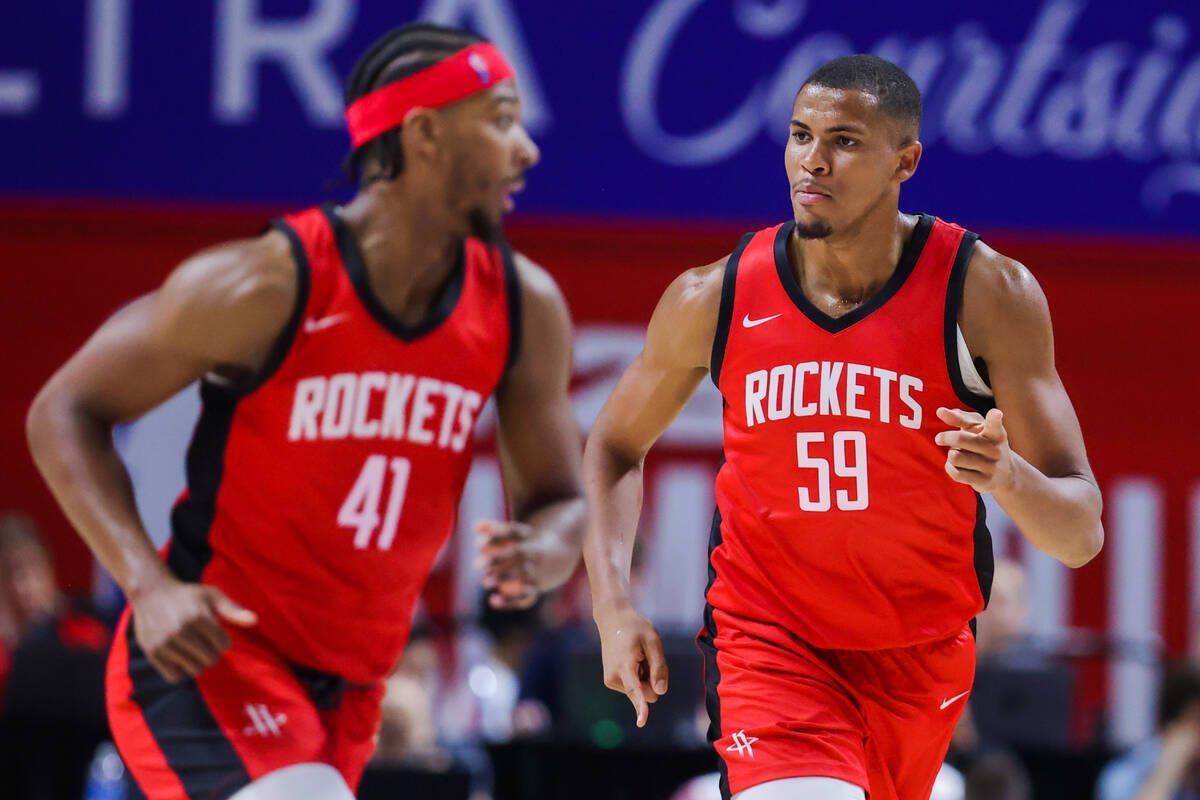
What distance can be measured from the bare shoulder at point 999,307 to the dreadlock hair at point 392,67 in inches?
53.3

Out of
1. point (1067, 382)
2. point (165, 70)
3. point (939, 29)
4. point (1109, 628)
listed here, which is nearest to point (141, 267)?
point (165, 70)

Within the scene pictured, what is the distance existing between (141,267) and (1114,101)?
5.14 metres

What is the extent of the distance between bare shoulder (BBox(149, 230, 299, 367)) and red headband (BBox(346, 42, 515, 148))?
0.46 m

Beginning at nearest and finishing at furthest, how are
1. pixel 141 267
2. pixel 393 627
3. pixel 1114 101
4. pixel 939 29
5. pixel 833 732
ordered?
pixel 833 732, pixel 393 627, pixel 939 29, pixel 1114 101, pixel 141 267

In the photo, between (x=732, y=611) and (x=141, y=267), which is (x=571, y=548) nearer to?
(x=732, y=611)

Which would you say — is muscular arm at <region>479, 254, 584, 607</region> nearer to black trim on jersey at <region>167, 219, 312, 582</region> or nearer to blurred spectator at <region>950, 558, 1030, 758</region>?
black trim on jersey at <region>167, 219, 312, 582</region>

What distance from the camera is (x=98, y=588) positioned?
8.74 m

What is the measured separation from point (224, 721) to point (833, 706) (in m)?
1.23

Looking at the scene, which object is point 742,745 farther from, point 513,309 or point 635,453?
point 513,309

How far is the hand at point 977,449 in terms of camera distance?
2732mm

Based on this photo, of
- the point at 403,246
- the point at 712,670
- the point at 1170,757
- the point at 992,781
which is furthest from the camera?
the point at 1170,757

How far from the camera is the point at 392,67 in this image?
12.5 ft

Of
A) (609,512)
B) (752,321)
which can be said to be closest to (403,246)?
(609,512)

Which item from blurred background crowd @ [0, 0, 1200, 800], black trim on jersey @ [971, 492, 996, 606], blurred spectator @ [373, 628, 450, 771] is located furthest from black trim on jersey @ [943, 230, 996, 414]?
blurred background crowd @ [0, 0, 1200, 800]
